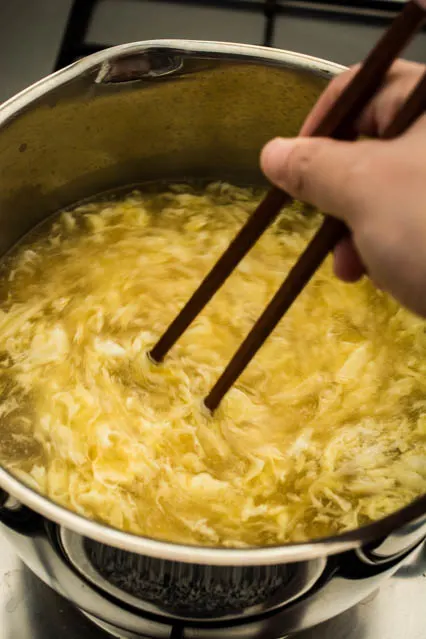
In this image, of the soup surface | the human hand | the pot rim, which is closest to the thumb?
the human hand

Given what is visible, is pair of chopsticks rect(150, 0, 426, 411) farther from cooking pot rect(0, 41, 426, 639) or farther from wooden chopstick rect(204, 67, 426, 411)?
cooking pot rect(0, 41, 426, 639)

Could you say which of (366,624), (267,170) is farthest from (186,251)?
(366,624)

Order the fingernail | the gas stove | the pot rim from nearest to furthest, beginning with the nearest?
the pot rim → the fingernail → the gas stove

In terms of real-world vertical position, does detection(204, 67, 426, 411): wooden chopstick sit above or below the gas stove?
above

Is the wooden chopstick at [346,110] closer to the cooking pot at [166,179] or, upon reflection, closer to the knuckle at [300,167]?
the knuckle at [300,167]

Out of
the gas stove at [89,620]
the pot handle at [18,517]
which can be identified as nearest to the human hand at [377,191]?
the pot handle at [18,517]

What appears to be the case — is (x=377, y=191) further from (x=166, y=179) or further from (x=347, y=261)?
(x=166, y=179)

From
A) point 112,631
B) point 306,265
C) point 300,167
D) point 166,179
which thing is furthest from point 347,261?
point 166,179

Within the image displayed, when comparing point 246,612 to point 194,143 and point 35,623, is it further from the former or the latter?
point 194,143
